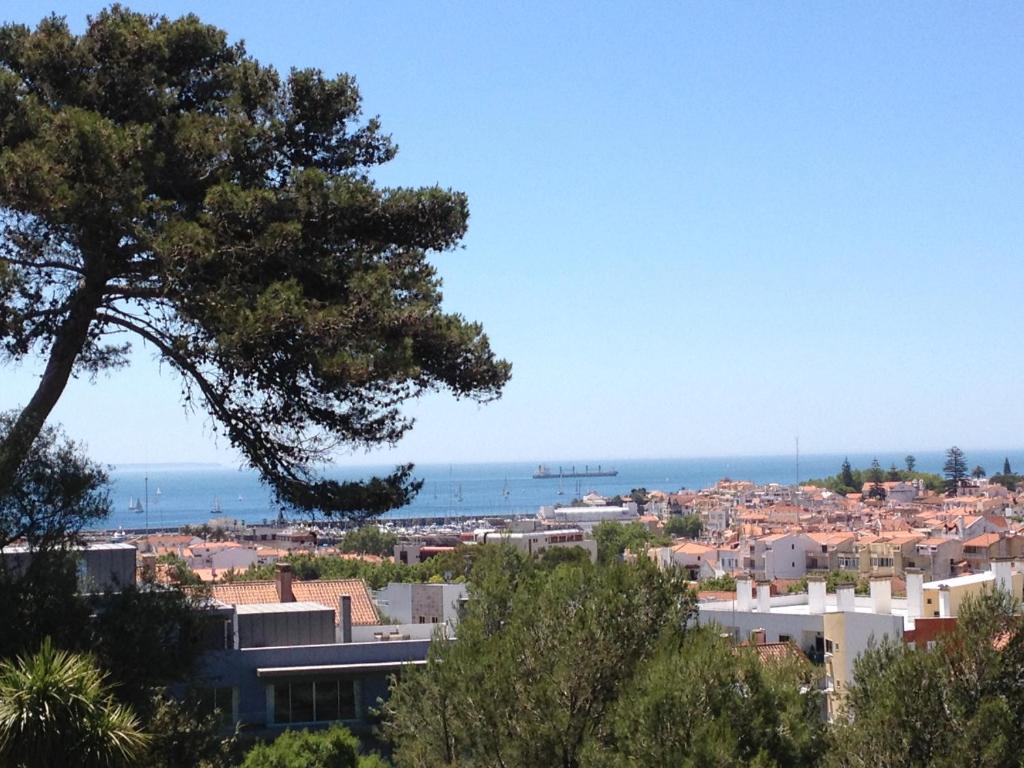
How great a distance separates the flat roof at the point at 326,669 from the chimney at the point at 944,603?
1366 cm

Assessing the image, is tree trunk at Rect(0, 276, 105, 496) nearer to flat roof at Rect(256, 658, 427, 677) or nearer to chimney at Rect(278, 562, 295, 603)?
flat roof at Rect(256, 658, 427, 677)

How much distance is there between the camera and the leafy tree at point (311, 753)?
1402cm

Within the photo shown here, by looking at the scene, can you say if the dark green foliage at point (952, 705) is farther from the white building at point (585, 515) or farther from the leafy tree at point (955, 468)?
the leafy tree at point (955, 468)

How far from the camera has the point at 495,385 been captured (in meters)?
10.8

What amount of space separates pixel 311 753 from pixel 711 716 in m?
6.46

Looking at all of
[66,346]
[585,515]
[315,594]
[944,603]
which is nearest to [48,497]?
[66,346]

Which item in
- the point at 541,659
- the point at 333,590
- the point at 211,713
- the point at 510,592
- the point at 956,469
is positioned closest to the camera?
the point at 541,659

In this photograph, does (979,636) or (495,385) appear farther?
(495,385)

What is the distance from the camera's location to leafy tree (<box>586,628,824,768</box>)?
9305 millimetres

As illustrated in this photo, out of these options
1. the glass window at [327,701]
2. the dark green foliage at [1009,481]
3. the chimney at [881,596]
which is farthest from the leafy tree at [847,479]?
the glass window at [327,701]

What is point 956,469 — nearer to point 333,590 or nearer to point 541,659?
point 333,590

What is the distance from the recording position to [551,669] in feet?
34.9

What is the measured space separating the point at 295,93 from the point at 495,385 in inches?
112

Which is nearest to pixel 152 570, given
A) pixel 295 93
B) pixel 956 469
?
pixel 295 93
